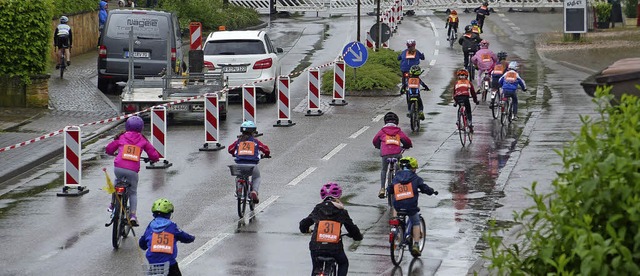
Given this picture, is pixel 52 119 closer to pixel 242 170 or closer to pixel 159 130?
pixel 159 130

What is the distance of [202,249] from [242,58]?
1448 cm

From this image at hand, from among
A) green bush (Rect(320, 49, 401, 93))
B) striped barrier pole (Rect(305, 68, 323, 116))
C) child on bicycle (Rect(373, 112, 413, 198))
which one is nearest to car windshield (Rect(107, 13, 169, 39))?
green bush (Rect(320, 49, 401, 93))

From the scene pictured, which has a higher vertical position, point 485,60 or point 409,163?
point 485,60

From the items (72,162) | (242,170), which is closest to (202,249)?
(242,170)

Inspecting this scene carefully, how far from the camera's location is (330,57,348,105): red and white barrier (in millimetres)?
28219

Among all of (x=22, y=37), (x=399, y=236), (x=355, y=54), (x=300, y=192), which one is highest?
(x=22, y=37)

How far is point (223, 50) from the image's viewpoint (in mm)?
28562

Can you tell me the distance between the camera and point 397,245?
1345 centimetres

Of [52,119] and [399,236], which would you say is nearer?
[399,236]

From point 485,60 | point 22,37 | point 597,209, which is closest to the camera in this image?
point 597,209

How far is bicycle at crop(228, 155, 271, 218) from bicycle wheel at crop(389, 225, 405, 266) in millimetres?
2998

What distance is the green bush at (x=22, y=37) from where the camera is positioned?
85.7 feet

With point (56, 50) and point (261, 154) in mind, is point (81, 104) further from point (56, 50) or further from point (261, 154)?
point (261, 154)

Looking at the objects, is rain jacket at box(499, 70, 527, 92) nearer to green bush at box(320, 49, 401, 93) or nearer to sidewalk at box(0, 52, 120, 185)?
green bush at box(320, 49, 401, 93)
